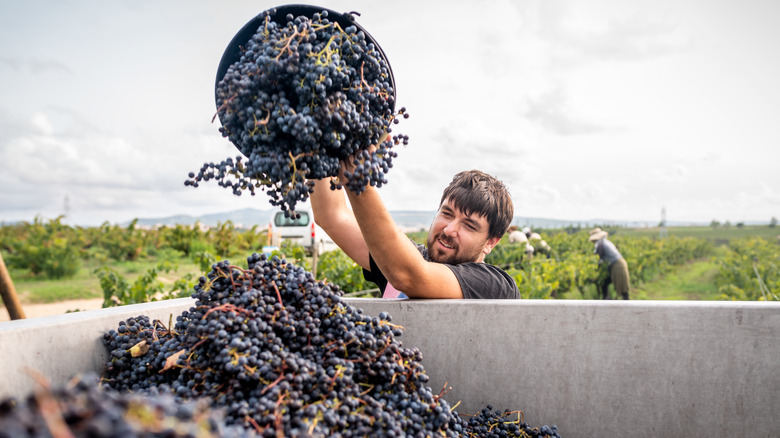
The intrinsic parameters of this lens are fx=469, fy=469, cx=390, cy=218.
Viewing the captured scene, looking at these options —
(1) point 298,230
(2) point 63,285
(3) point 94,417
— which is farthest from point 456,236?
(1) point 298,230

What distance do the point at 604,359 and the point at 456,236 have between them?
3.12ft

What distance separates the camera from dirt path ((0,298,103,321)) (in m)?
7.90

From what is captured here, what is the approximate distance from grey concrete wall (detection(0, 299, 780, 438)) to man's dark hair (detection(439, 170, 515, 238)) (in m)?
0.69

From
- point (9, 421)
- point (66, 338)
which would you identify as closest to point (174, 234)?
point (66, 338)

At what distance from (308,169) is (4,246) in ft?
57.6

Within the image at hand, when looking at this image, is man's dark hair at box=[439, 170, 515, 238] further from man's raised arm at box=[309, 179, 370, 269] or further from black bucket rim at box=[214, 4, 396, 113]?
black bucket rim at box=[214, 4, 396, 113]

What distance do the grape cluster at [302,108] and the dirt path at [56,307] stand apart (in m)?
7.89

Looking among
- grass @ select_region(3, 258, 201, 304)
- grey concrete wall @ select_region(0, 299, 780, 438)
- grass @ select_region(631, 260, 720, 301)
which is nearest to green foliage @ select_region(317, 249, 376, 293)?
grass @ select_region(3, 258, 201, 304)

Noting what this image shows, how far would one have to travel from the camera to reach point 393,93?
1676 mm

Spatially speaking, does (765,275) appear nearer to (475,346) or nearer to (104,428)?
(475,346)

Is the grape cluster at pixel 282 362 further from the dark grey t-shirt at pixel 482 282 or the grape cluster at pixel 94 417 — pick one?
the dark grey t-shirt at pixel 482 282

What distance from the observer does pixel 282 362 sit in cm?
122

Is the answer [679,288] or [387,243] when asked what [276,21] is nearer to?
[387,243]

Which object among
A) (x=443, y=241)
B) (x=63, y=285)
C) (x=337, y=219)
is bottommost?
(x=63, y=285)
